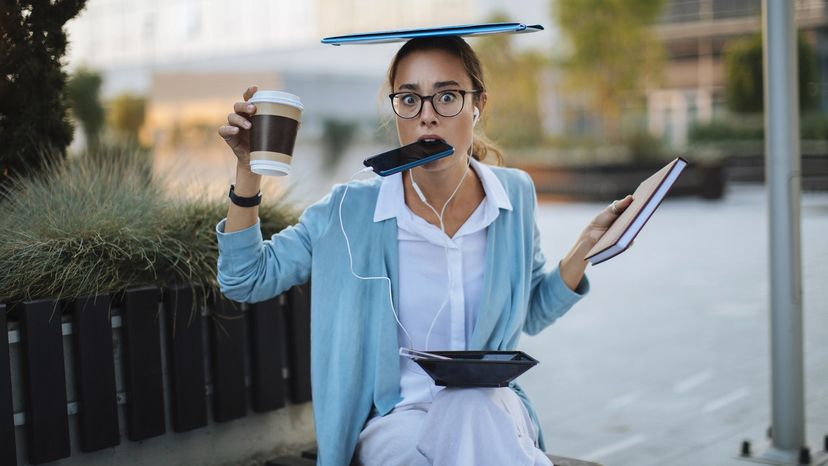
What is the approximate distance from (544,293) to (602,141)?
2137 cm

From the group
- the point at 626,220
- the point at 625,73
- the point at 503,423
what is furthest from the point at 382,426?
the point at 625,73

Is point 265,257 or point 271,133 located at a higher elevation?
point 271,133

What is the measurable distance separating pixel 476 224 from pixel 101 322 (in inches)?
44.3

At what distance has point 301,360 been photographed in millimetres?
3510

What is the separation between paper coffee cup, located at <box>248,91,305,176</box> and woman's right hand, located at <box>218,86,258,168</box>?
0.09 ft

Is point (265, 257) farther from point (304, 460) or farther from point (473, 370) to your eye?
point (304, 460)

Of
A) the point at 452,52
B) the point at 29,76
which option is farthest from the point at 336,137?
the point at 452,52

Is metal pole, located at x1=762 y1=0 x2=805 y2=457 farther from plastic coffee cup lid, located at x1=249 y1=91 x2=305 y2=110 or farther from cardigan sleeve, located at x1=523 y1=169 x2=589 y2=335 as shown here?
plastic coffee cup lid, located at x1=249 y1=91 x2=305 y2=110

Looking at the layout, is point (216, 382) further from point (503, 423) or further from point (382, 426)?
point (503, 423)

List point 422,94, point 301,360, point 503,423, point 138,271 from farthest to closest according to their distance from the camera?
point 301,360, point 138,271, point 422,94, point 503,423

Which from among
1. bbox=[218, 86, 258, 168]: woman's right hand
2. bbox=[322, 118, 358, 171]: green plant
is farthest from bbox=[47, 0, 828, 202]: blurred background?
bbox=[218, 86, 258, 168]: woman's right hand

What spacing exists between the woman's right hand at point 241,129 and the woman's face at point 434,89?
42 centimetres

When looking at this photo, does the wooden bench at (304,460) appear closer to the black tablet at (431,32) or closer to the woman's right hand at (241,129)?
the woman's right hand at (241,129)

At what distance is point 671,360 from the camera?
638cm
